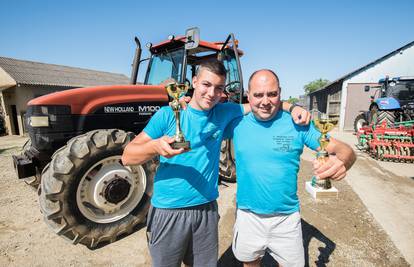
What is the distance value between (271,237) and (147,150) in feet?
3.64

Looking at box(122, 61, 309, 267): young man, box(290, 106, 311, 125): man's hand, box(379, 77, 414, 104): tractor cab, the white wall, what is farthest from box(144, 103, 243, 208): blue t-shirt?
the white wall

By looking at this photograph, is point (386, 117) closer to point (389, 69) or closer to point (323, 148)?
point (389, 69)

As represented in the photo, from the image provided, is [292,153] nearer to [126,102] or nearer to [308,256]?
[308,256]

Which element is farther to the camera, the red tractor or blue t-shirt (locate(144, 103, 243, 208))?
the red tractor

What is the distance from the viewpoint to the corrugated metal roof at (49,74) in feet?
43.5

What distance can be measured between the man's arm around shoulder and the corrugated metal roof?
1460cm

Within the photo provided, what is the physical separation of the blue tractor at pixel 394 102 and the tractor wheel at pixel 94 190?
30.3ft

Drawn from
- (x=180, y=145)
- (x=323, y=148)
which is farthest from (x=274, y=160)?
(x=180, y=145)

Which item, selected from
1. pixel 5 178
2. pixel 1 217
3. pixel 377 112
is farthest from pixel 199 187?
pixel 377 112

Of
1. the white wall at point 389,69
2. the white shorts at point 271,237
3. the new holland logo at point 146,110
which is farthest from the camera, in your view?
the white wall at point 389,69

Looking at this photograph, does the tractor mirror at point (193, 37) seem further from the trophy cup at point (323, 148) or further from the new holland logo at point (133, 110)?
the trophy cup at point (323, 148)

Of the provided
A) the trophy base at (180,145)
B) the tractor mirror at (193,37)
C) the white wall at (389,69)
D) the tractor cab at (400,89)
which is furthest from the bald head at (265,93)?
the white wall at (389,69)

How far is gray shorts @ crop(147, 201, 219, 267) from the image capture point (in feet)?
5.13

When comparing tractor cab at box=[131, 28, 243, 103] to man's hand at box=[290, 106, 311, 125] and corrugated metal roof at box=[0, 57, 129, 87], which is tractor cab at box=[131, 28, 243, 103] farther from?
corrugated metal roof at box=[0, 57, 129, 87]
